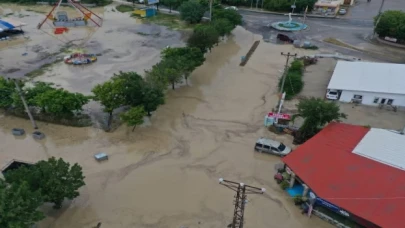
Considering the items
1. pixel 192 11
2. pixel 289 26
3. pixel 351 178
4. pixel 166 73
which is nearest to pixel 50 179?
pixel 166 73

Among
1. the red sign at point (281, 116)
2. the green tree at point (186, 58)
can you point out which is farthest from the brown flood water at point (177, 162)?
the green tree at point (186, 58)

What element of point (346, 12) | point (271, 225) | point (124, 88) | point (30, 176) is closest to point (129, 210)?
point (30, 176)

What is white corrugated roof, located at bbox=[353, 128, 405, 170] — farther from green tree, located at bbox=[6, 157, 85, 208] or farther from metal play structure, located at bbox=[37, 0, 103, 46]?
metal play structure, located at bbox=[37, 0, 103, 46]

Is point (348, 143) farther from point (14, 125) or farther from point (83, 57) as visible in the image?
point (83, 57)

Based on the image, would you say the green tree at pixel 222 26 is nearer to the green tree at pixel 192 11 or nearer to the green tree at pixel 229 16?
the green tree at pixel 229 16

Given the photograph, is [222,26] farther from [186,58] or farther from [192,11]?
[186,58]

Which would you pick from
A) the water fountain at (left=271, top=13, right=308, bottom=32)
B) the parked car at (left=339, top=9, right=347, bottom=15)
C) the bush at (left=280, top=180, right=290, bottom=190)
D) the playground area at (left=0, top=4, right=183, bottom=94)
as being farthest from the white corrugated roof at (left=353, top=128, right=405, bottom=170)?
the parked car at (left=339, top=9, right=347, bottom=15)
